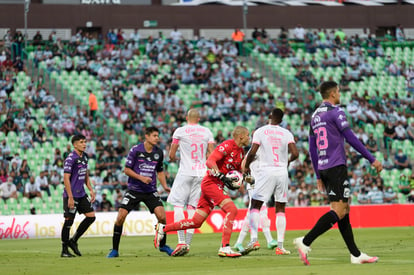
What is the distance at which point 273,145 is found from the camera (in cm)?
1578

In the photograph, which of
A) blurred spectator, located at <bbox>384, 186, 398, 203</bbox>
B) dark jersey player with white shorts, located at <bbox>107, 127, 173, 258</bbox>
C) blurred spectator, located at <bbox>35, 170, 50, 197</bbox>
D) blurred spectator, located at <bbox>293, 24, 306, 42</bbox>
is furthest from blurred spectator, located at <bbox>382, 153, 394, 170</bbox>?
dark jersey player with white shorts, located at <bbox>107, 127, 173, 258</bbox>

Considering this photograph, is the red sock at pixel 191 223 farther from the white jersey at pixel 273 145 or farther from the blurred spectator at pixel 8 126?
the blurred spectator at pixel 8 126

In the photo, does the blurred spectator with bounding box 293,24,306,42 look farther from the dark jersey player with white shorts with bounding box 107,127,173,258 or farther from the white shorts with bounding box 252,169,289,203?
the dark jersey player with white shorts with bounding box 107,127,173,258

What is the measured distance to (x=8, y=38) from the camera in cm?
4200

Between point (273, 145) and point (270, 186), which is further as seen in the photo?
point (273, 145)

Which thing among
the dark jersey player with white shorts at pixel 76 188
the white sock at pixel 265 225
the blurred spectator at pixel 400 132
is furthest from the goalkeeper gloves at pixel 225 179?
the blurred spectator at pixel 400 132

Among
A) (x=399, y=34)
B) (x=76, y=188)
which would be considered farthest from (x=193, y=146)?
(x=399, y=34)

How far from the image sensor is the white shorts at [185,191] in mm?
16094

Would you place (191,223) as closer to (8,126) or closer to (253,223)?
(253,223)

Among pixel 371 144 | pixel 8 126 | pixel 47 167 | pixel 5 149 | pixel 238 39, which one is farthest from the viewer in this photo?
pixel 238 39

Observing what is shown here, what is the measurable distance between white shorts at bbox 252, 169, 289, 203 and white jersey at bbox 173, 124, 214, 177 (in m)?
1.15

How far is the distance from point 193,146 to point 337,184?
465cm

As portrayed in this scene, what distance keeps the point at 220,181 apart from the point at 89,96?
23302mm

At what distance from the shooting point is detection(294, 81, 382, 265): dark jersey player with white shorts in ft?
38.7
